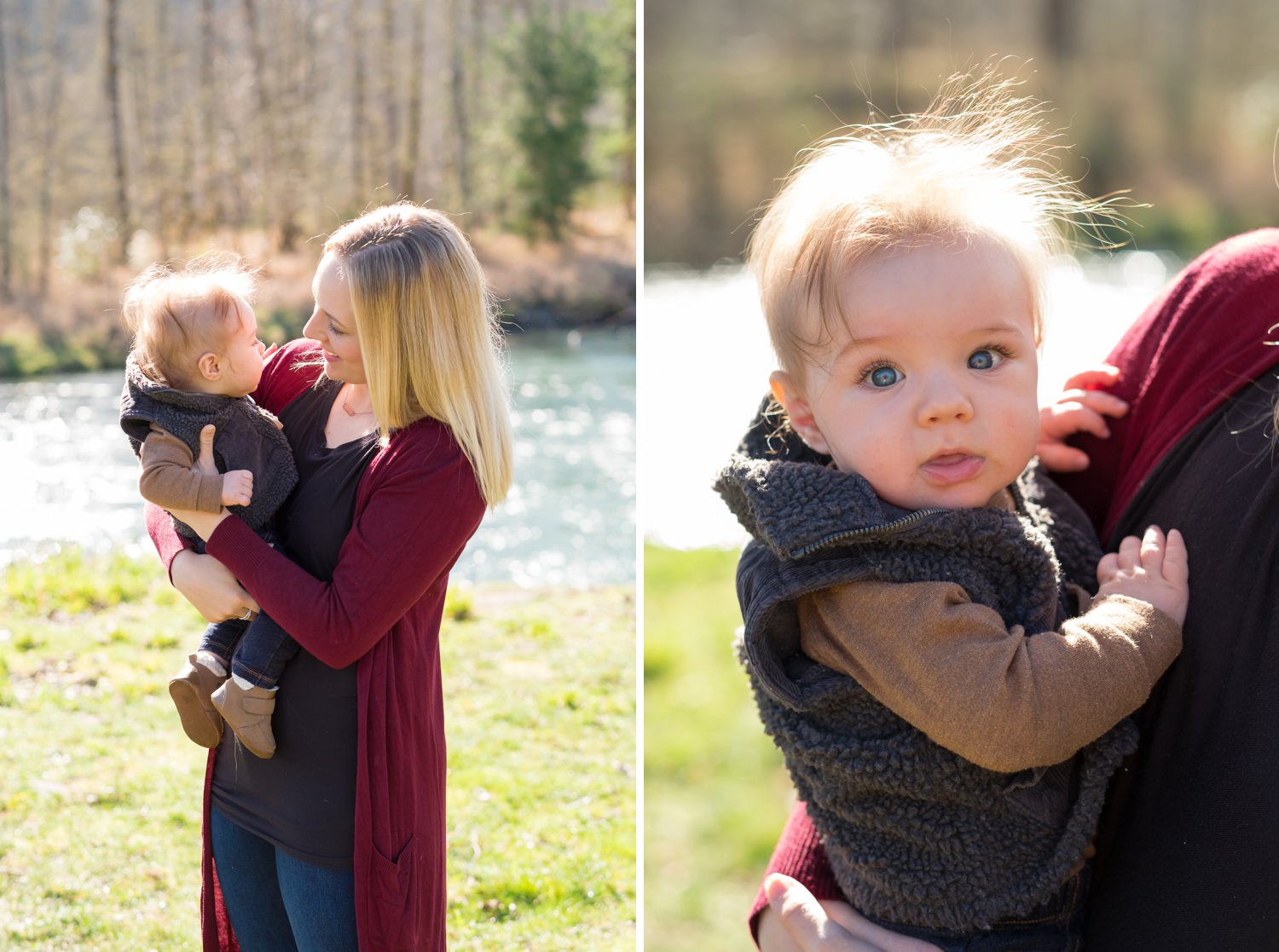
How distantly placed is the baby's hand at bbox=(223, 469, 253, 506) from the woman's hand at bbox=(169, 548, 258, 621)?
Result: 4.4 inches

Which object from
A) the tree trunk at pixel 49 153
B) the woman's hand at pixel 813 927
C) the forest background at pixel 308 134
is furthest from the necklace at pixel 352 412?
the tree trunk at pixel 49 153

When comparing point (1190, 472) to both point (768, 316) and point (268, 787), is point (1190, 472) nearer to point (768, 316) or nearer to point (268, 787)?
point (768, 316)

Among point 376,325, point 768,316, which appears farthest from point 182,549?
point 768,316

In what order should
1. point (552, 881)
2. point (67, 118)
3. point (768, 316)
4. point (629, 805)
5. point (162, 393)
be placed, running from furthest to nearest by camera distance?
point (67, 118)
point (629, 805)
point (552, 881)
point (162, 393)
point (768, 316)

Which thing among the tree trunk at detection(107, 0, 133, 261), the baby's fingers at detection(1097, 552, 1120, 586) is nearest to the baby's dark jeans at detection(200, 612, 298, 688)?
the baby's fingers at detection(1097, 552, 1120, 586)

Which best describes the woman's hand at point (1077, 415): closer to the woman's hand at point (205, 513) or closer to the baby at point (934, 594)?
the baby at point (934, 594)

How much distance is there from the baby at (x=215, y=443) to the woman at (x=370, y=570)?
0.04 meters

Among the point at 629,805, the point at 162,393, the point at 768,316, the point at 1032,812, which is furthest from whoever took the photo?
the point at 629,805

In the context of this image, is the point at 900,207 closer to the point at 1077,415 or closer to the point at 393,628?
the point at 1077,415

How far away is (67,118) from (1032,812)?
1831cm

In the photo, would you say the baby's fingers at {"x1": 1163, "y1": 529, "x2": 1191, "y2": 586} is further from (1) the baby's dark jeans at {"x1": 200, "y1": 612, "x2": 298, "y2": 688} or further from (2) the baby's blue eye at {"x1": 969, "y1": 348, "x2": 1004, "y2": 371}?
(1) the baby's dark jeans at {"x1": 200, "y1": 612, "x2": 298, "y2": 688}

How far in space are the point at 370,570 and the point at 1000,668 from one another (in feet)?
3.01

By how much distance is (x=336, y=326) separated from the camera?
82.0 inches

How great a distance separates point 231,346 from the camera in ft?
6.99
